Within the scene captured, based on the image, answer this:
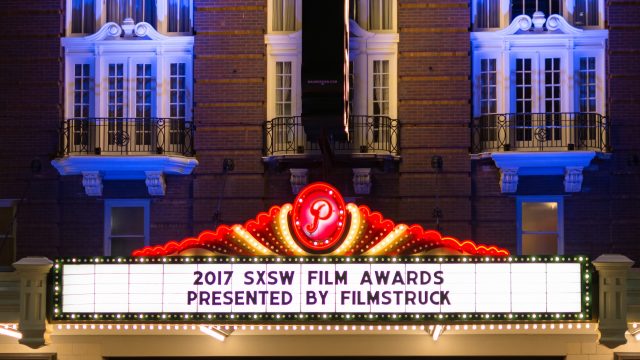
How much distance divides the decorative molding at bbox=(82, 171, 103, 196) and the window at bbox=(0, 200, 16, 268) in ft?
5.25

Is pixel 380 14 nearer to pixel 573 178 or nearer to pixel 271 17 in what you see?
pixel 271 17

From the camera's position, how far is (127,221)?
22703 millimetres

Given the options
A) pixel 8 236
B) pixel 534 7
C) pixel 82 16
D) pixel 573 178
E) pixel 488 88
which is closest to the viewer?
pixel 573 178

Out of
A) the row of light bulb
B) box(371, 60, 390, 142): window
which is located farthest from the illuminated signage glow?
box(371, 60, 390, 142): window

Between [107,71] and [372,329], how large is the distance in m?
8.02

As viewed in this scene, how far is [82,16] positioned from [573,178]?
10200mm

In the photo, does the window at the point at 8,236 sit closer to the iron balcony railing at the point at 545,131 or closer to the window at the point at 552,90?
the iron balcony railing at the point at 545,131

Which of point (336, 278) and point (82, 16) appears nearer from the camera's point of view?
point (336, 278)

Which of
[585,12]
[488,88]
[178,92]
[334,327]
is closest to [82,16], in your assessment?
[178,92]

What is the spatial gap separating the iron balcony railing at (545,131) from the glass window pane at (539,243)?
5.95ft

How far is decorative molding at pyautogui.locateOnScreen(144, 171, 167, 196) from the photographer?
72.1ft

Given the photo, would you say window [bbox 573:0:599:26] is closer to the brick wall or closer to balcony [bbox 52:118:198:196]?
balcony [bbox 52:118:198:196]

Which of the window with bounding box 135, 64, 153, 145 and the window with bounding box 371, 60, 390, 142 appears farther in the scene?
the window with bounding box 135, 64, 153, 145

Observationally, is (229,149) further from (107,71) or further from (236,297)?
(236,297)
